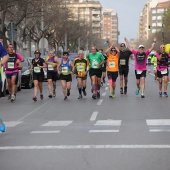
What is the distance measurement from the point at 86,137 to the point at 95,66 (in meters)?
9.77

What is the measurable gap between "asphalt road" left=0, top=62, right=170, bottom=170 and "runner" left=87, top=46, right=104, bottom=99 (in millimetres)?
2421

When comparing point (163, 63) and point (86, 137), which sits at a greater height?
point (163, 63)

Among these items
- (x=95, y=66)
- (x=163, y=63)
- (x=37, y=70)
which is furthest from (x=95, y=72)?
(x=163, y=63)

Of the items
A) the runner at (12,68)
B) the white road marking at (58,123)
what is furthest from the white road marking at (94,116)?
the runner at (12,68)

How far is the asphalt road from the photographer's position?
7.11 meters

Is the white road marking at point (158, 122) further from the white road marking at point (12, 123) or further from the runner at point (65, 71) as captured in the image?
the runner at point (65, 71)

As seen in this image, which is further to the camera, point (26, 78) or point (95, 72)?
point (26, 78)

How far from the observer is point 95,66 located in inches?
750

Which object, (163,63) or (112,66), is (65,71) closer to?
(112,66)

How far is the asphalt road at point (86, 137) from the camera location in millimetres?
7105

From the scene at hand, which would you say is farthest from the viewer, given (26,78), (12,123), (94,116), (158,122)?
(26,78)

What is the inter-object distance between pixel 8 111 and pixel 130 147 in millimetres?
7441

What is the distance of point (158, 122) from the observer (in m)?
11.7

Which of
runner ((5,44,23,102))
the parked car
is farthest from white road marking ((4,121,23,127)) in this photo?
the parked car
